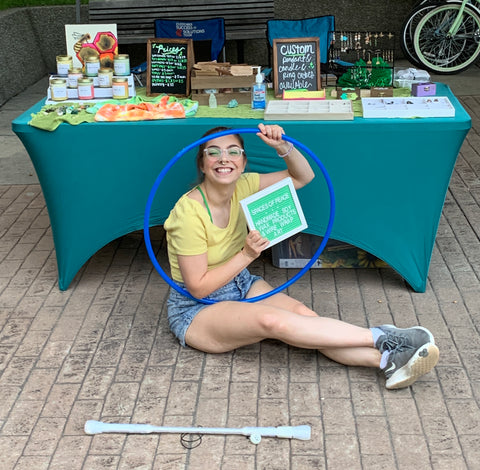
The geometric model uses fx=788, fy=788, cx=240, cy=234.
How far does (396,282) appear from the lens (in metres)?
4.33

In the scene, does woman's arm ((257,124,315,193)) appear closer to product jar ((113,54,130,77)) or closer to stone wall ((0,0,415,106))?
product jar ((113,54,130,77))

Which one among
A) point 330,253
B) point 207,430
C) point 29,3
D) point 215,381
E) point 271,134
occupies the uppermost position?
point 271,134

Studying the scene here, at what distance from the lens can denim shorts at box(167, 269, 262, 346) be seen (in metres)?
3.64

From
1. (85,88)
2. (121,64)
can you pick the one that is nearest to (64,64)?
(85,88)

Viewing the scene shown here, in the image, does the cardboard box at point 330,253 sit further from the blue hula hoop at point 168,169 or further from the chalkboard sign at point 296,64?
the chalkboard sign at point 296,64

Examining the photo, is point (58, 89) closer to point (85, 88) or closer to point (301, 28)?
point (85, 88)

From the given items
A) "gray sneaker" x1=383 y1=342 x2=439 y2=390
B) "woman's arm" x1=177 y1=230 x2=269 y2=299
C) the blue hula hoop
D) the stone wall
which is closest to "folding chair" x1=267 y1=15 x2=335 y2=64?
the stone wall

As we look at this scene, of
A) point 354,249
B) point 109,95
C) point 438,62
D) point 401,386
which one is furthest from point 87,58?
point 438,62

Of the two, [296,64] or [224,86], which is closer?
[224,86]

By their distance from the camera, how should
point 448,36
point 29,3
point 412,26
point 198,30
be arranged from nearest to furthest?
point 198,30, point 448,36, point 412,26, point 29,3

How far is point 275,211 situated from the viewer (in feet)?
→ 11.8

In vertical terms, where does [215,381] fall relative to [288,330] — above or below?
below

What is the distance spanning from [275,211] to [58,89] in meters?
1.55

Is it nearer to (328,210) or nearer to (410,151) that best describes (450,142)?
(410,151)
